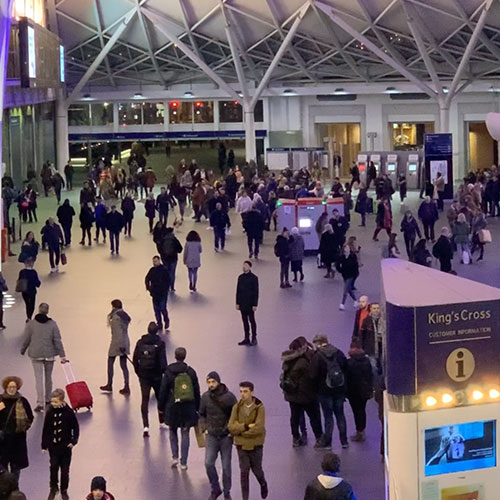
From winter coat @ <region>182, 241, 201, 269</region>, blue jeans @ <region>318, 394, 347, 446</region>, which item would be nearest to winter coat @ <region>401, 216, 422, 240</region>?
winter coat @ <region>182, 241, 201, 269</region>

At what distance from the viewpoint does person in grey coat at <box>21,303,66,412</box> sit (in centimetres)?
1509

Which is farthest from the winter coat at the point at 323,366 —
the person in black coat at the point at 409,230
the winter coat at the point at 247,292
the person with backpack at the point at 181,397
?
the person in black coat at the point at 409,230

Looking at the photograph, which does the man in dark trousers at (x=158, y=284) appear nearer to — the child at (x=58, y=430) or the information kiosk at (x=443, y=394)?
the child at (x=58, y=430)

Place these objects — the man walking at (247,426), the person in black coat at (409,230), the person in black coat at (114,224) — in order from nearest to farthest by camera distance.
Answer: the man walking at (247,426), the person in black coat at (409,230), the person in black coat at (114,224)

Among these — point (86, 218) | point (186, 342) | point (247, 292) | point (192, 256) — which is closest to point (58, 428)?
point (247, 292)

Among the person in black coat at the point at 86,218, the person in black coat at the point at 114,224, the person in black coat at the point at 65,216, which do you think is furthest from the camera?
the person in black coat at the point at 86,218

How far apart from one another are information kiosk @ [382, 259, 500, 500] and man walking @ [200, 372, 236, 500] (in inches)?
112

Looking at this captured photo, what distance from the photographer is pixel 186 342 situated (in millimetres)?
19156

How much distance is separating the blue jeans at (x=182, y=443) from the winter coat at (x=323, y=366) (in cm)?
152

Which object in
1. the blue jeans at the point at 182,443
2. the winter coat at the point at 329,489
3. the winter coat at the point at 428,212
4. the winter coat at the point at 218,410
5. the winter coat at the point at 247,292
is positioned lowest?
the blue jeans at the point at 182,443

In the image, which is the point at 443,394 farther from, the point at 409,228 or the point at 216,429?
the point at 409,228

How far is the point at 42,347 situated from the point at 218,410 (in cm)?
380

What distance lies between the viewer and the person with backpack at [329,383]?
1329cm

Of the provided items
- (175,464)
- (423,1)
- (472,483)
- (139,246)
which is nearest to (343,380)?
(175,464)
